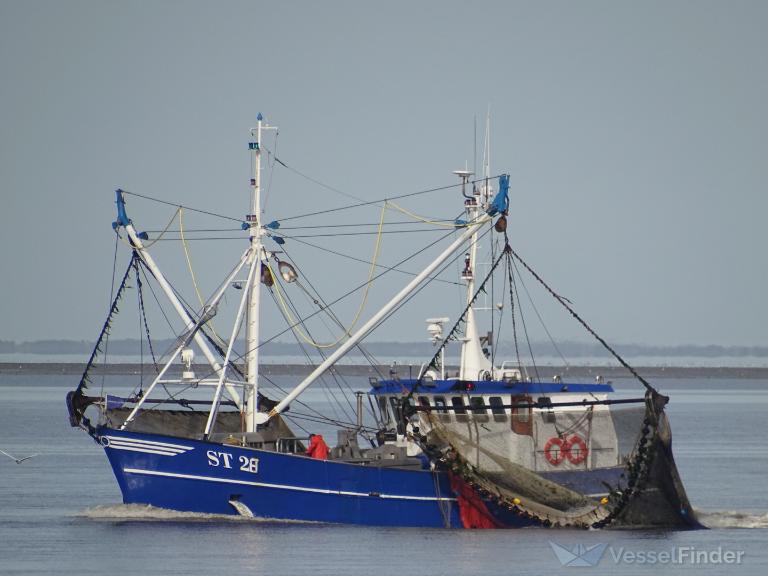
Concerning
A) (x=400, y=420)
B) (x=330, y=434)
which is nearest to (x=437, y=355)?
(x=400, y=420)

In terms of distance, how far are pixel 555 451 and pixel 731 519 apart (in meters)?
5.58

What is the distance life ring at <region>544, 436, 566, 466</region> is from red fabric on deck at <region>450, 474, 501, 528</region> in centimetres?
183

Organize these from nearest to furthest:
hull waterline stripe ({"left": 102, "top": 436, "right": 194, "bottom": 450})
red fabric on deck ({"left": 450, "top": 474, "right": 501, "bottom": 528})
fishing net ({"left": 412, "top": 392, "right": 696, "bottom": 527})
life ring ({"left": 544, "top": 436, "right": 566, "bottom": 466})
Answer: hull waterline stripe ({"left": 102, "top": 436, "right": 194, "bottom": 450})
fishing net ({"left": 412, "top": 392, "right": 696, "bottom": 527})
red fabric on deck ({"left": 450, "top": 474, "right": 501, "bottom": 528})
life ring ({"left": 544, "top": 436, "right": 566, "bottom": 466})

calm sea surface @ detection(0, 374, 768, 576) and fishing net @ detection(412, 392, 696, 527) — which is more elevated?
fishing net @ detection(412, 392, 696, 527)

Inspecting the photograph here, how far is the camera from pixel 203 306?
113ft

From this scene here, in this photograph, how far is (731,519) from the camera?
120ft

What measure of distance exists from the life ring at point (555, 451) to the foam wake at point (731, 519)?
4291 millimetres

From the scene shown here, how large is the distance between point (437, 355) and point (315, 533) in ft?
16.1

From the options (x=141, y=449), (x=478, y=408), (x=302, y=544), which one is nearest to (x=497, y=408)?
(x=478, y=408)

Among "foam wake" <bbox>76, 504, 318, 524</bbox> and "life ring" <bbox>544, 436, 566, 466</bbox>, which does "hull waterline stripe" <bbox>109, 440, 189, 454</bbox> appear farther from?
"life ring" <bbox>544, 436, 566, 466</bbox>

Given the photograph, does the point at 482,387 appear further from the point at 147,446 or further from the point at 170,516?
the point at 147,446

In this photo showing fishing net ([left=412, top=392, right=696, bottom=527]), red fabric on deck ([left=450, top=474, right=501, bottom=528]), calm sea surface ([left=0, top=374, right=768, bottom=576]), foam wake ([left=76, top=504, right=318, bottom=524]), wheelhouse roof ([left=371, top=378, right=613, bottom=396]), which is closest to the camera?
calm sea surface ([left=0, top=374, right=768, bottom=576])

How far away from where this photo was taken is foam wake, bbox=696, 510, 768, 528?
35719 mm

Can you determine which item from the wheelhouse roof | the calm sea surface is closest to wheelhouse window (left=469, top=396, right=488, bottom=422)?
the wheelhouse roof
